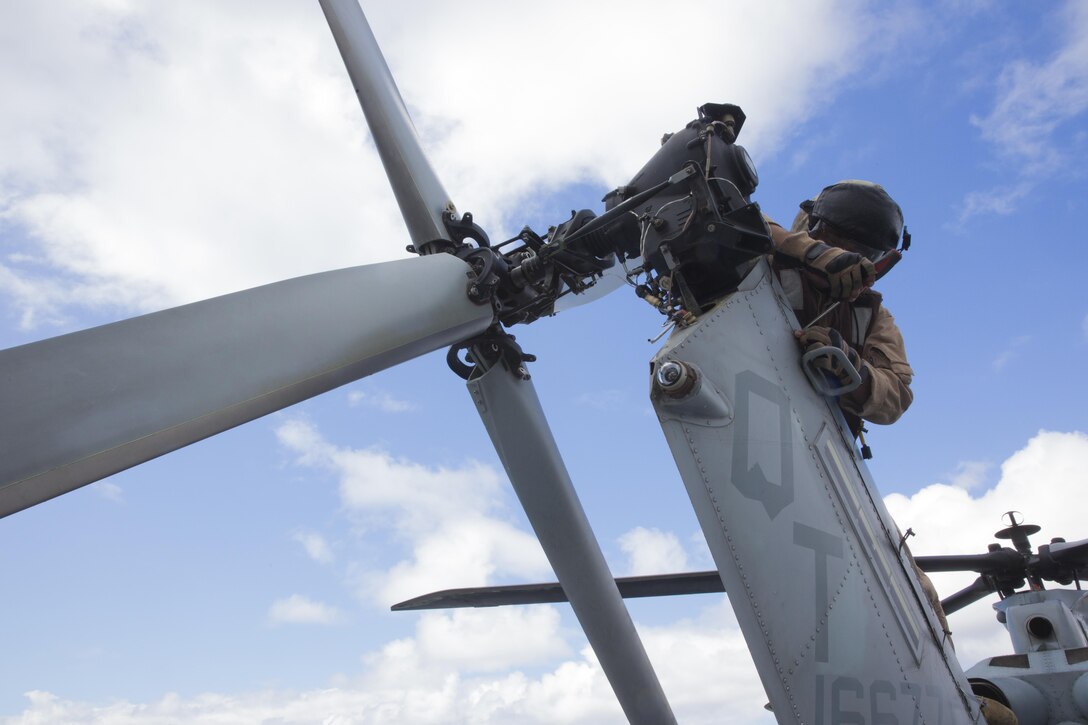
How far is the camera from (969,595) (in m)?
10.7

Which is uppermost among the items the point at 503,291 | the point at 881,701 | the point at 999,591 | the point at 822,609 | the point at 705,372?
the point at 503,291

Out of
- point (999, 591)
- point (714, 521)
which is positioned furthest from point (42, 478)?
point (999, 591)

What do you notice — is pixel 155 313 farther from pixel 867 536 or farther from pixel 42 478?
pixel 867 536

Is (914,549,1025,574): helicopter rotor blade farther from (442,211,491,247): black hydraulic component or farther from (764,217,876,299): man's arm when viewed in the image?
(442,211,491,247): black hydraulic component

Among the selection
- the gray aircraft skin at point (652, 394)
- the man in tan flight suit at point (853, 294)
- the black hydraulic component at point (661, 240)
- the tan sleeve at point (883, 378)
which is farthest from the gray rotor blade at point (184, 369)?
the tan sleeve at point (883, 378)

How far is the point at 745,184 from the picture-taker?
5.26 m

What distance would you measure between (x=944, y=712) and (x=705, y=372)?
2.41 metres

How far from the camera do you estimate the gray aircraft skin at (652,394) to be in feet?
10.1

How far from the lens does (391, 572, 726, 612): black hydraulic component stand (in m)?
7.88

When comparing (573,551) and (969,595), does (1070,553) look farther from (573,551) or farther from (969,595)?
(573,551)

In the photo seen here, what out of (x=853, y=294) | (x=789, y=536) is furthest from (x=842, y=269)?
(x=789, y=536)

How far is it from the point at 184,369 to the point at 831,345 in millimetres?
3697

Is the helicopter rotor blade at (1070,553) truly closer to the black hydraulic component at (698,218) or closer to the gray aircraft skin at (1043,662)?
the gray aircraft skin at (1043,662)

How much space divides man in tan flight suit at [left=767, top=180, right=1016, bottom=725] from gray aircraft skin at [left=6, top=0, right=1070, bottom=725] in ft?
0.75
